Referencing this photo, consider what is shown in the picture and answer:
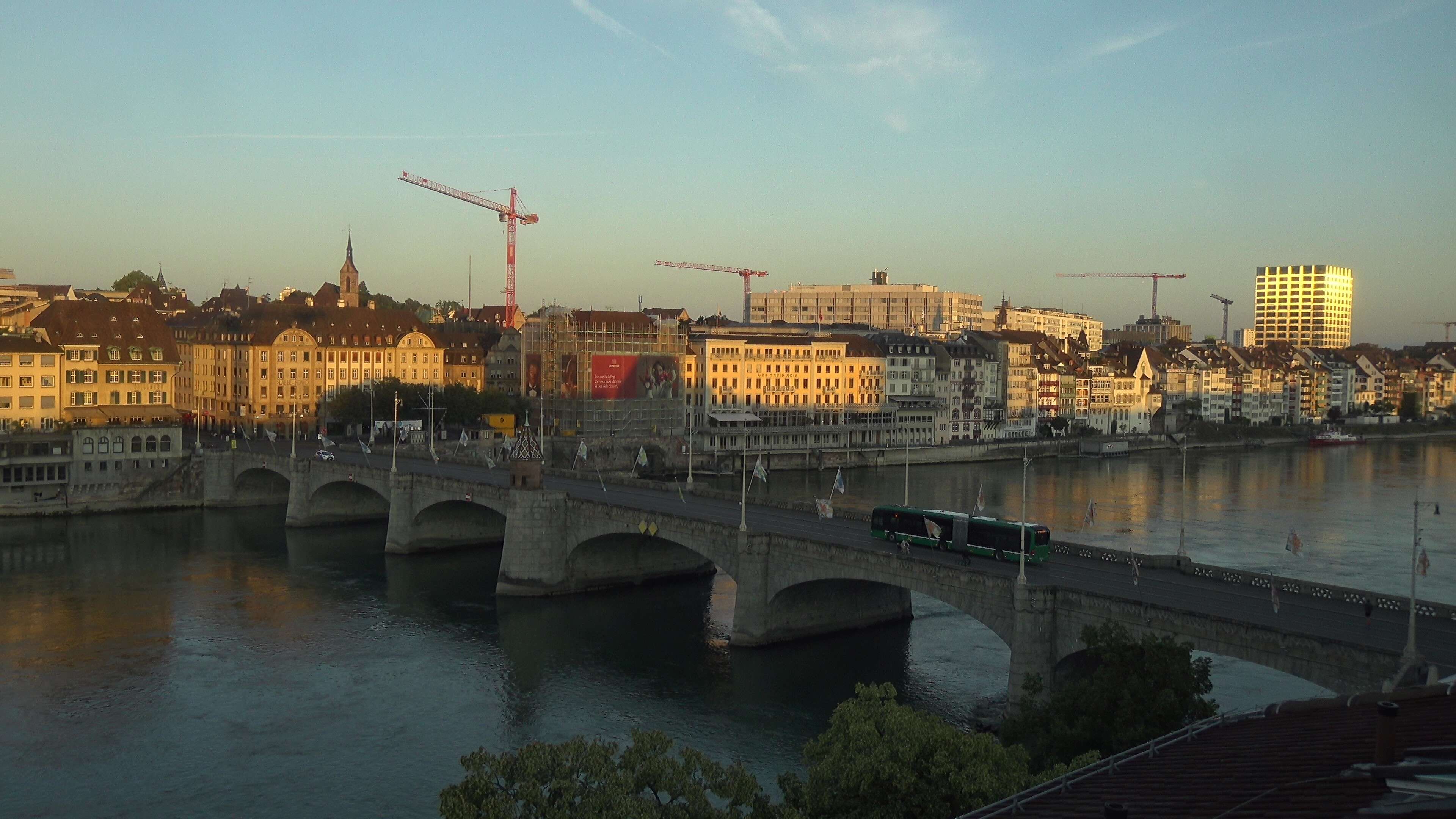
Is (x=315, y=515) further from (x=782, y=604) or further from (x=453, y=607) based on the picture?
(x=782, y=604)

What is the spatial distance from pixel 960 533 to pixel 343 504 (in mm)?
45775

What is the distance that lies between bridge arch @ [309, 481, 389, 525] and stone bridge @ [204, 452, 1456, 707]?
0.31 ft

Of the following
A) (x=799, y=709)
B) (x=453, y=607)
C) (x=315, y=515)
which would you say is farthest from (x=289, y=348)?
(x=799, y=709)

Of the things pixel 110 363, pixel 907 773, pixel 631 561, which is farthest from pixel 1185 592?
pixel 110 363

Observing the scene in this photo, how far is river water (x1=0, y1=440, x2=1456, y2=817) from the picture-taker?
1342 inches

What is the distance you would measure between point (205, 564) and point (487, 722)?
3266cm

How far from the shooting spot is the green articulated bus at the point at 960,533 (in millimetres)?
42594

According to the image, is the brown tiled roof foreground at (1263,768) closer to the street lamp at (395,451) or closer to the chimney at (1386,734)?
the chimney at (1386,734)

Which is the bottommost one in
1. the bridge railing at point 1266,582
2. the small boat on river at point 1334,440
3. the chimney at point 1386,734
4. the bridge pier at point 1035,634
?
the small boat on river at point 1334,440

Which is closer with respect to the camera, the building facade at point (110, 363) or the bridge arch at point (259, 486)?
the bridge arch at point (259, 486)

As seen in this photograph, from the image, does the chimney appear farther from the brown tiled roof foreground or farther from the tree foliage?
the tree foliage

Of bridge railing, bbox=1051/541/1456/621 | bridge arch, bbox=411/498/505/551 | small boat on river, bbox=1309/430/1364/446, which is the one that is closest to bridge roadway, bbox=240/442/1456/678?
bridge railing, bbox=1051/541/1456/621

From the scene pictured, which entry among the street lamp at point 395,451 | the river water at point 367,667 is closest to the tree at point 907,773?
the river water at point 367,667

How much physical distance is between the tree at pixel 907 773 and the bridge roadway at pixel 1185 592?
1217 centimetres
